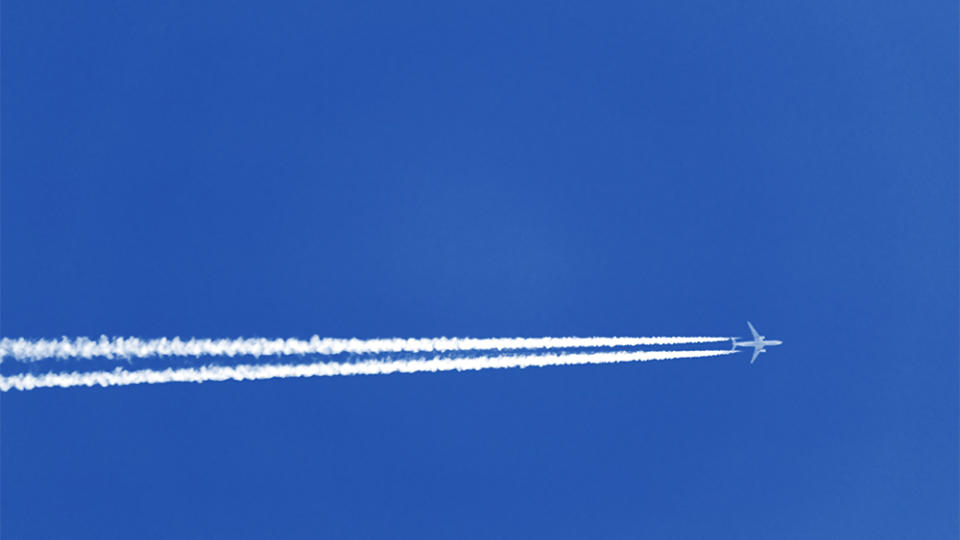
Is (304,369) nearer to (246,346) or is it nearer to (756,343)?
(246,346)

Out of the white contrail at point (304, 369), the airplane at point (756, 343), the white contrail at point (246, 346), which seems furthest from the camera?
the airplane at point (756, 343)

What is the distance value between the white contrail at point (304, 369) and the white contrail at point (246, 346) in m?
0.40

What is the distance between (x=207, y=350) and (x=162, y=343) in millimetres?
1237

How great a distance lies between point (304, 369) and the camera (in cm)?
2797

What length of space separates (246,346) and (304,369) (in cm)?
184

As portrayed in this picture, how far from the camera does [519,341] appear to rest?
106 ft

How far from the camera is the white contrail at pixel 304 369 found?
25.2 m

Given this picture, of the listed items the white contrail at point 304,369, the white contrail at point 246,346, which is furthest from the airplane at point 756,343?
the white contrail at point 246,346

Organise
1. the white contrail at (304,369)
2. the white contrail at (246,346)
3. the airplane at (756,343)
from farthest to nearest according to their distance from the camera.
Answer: the airplane at (756,343)
the white contrail at (246,346)
the white contrail at (304,369)

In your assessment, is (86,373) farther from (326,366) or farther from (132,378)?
(326,366)

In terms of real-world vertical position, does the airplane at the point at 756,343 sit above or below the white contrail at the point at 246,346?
above

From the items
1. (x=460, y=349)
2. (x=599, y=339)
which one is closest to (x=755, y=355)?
(x=599, y=339)

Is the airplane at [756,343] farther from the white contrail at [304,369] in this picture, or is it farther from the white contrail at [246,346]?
the white contrail at [246,346]

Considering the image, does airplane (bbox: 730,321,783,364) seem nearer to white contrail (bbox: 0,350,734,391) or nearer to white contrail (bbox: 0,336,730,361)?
white contrail (bbox: 0,350,734,391)
